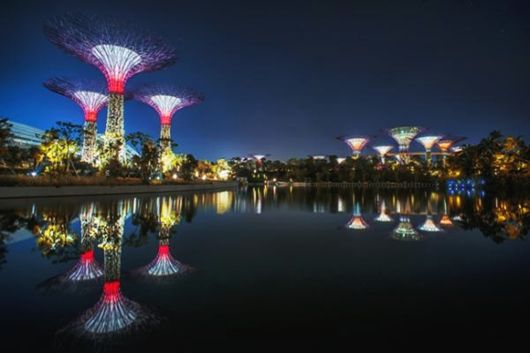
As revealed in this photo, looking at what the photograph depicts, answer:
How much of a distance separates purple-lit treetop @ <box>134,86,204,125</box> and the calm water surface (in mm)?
32456

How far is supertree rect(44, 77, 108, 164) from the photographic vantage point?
117 feet

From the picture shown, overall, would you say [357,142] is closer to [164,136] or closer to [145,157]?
[164,136]

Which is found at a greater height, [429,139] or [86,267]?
[429,139]

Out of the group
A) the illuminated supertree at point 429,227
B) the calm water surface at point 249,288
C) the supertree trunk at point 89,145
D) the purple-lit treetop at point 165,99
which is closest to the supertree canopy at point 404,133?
the purple-lit treetop at point 165,99

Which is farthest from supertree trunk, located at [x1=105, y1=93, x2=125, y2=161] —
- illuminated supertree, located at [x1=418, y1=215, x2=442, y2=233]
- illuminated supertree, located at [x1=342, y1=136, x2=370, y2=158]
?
illuminated supertree, located at [x1=342, y1=136, x2=370, y2=158]

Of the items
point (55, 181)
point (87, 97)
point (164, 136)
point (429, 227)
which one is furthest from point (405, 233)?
point (87, 97)

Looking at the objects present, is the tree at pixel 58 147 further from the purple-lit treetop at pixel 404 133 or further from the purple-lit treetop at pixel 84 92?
the purple-lit treetop at pixel 404 133

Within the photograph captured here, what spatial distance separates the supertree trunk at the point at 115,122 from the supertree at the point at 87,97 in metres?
5.17

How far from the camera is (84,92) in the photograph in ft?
122

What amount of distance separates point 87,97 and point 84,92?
2.19ft

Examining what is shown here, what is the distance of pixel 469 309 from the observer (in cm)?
401

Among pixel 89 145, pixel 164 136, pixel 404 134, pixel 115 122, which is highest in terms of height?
pixel 404 134

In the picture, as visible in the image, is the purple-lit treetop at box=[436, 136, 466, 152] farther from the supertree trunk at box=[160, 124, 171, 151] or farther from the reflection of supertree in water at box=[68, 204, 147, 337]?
the reflection of supertree in water at box=[68, 204, 147, 337]

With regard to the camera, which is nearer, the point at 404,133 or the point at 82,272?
the point at 82,272
